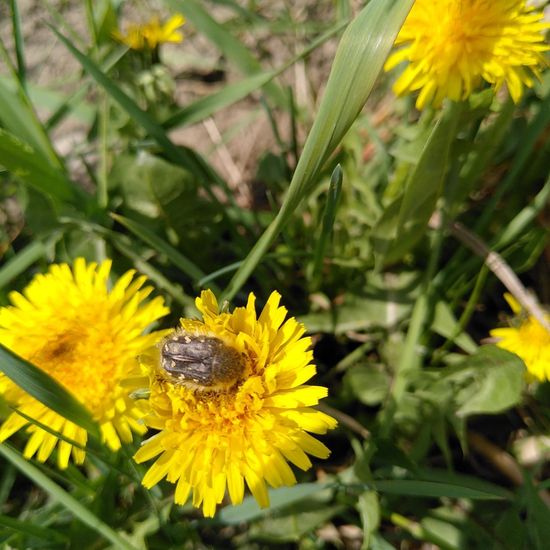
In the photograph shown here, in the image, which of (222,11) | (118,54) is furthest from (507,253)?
(222,11)

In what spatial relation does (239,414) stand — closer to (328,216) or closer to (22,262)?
(328,216)

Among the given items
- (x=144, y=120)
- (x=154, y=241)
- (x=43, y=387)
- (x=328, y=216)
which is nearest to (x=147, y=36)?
(x=144, y=120)

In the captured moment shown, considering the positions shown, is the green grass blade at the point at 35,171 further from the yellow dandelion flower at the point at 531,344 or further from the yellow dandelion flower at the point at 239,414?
the yellow dandelion flower at the point at 531,344

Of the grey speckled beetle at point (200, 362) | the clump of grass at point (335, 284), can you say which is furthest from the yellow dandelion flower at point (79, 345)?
the grey speckled beetle at point (200, 362)

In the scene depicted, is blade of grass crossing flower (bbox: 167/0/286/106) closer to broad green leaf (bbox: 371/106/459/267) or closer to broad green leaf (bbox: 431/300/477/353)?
broad green leaf (bbox: 371/106/459/267)

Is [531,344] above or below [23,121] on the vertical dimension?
below

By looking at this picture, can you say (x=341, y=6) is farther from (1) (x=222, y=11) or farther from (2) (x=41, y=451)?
(2) (x=41, y=451)
